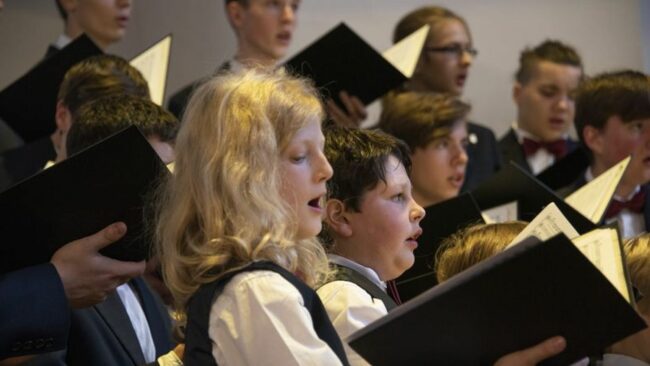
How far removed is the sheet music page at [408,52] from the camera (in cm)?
423

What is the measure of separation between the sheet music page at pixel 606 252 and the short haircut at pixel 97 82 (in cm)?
138

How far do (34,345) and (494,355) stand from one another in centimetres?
88

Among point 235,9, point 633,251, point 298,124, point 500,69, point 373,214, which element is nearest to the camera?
point 298,124

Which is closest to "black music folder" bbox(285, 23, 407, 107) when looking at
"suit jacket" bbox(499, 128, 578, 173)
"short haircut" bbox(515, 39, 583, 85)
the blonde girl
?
"suit jacket" bbox(499, 128, 578, 173)

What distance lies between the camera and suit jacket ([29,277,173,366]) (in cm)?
269

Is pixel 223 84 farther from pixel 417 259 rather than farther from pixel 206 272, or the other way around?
pixel 417 259

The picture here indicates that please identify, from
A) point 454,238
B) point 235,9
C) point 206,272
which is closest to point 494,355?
point 206,272

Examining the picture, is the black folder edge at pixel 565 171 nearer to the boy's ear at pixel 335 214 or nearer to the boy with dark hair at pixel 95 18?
the boy with dark hair at pixel 95 18

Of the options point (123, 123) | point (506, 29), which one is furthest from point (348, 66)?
point (506, 29)

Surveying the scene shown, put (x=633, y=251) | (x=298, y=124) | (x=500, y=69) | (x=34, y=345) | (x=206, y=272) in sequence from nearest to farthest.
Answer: (x=206, y=272) → (x=298, y=124) → (x=34, y=345) → (x=633, y=251) → (x=500, y=69)

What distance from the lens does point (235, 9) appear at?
15.7 ft

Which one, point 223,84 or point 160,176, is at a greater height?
point 223,84

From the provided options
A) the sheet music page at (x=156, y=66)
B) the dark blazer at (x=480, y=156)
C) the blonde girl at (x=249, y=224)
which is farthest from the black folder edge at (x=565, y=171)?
the blonde girl at (x=249, y=224)

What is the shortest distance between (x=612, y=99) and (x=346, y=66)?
3.53 ft
